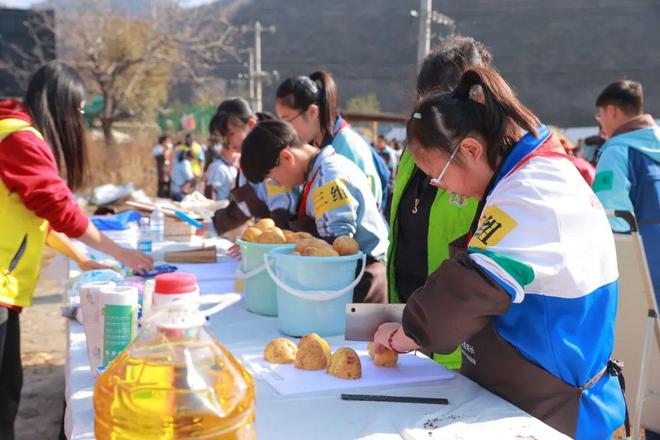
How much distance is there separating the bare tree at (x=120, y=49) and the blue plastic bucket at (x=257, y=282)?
21.1 m

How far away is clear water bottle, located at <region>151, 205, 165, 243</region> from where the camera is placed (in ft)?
12.6

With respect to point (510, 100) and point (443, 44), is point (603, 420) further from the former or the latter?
point (443, 44)

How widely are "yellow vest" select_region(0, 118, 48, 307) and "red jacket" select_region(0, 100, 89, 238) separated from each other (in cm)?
3

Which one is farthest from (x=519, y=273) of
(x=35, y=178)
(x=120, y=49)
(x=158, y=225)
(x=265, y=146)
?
(x=120, y=49)

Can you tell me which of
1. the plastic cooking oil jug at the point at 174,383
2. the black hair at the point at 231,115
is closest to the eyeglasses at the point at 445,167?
the plastic cooking oil jug at the point at 174,383

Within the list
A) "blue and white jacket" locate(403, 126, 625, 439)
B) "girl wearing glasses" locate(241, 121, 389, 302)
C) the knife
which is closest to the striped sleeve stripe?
"blue and white jacket" locate(403, 126, 625, 439)

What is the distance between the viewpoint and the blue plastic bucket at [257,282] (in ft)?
7.10

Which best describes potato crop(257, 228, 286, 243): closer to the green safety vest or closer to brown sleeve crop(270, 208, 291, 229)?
the green safety vest

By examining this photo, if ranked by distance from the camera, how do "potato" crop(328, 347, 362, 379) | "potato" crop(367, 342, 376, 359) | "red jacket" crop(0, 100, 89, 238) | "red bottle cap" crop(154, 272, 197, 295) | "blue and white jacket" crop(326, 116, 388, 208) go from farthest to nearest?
"blue and white jacket" crop(326, 116, 388, 208), "red jacket" crop(0, 100, 89, 238), "potato" crop(367, 342, 376, 359), "potato" crop(328, 347, 362, 379), "red bottle cap" crop(154, 272, 197, 295)

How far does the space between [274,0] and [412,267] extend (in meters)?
80.0

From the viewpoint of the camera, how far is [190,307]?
100cm

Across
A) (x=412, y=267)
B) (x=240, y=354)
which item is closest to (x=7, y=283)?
(x=240, y=354)

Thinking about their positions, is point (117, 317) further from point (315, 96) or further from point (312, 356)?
point (315, 96)

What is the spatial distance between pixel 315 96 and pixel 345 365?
210cm
